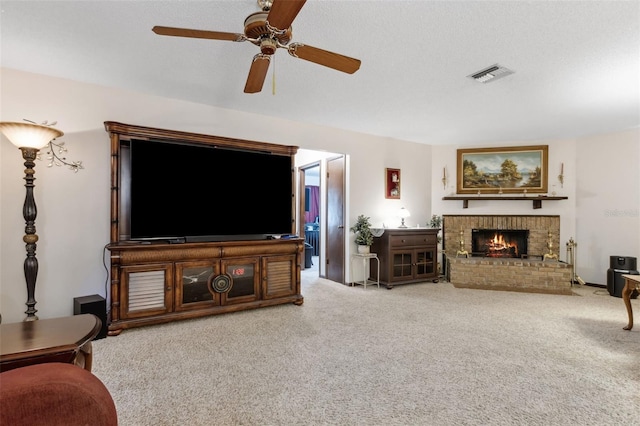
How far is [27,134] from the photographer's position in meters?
2.52

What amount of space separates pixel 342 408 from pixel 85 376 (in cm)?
132

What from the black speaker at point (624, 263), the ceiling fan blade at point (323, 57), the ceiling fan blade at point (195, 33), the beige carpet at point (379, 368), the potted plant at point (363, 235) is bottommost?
the beige carpet at point (379, 368)

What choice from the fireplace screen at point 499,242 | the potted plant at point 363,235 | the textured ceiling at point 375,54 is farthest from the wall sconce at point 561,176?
the potted plant at point 363,235

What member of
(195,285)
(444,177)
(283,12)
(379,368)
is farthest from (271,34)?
(444,177)

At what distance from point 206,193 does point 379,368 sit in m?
2.56

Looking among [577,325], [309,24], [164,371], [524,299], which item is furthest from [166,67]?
[524,299]

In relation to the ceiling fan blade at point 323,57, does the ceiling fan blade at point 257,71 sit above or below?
below

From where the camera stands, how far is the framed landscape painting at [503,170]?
562 centimetres

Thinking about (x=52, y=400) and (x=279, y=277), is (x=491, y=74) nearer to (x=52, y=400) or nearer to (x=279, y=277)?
(x=279, y=277)

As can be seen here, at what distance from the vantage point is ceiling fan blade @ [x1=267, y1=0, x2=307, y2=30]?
4.87 ft

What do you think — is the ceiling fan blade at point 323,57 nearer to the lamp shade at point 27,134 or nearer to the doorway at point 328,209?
the lamp shade at point 27,134

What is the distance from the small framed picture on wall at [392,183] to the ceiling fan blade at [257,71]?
3477 millimetres

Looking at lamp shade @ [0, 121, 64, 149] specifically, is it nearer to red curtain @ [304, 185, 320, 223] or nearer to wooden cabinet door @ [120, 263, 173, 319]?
wooden cabinet door @ [120, 263, 173, 319]

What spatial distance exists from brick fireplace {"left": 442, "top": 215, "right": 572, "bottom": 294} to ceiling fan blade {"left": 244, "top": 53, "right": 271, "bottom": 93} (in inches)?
172
